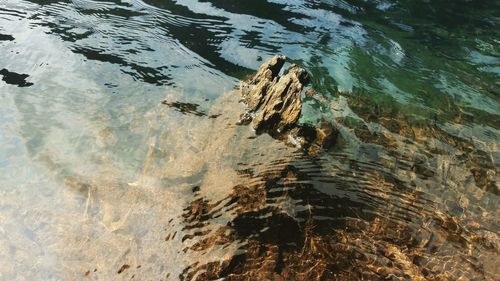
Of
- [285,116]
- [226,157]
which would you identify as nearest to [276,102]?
[285,116]

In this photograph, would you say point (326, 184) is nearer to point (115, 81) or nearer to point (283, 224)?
point (283, 224)

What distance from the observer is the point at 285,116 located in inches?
286

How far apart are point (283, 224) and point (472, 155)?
14.6 ft

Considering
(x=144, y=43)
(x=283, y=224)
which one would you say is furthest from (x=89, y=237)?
(x=144, y=43)

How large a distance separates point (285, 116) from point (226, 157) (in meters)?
1.60

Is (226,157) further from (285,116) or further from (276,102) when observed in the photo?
(276,102)

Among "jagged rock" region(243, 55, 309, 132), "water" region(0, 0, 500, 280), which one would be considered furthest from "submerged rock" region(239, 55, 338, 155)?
"water" region(0, 0, 500, 280)

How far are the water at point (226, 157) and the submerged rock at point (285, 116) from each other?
30 cm

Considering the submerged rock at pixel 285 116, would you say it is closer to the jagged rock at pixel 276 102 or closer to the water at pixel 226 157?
the jagged rock at pixel 276 102

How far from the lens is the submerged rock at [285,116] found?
7.02 meters

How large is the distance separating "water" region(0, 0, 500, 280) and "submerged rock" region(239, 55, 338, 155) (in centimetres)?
30

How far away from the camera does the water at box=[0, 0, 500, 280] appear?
4.92m

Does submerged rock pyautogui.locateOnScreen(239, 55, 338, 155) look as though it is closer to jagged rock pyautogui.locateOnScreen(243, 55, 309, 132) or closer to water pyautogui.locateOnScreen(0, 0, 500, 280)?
jagged rock pyautogui.locateOnScreen(243, 55, 309, 132)

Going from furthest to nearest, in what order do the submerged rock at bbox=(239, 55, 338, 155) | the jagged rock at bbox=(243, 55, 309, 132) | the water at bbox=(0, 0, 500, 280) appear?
the jagged rock at bbox=(243, 55, 309, 132) < the submerged rock at bbox=(239, 55, 338, 155) < the water at bbox=(0, 0, 500, 280)
